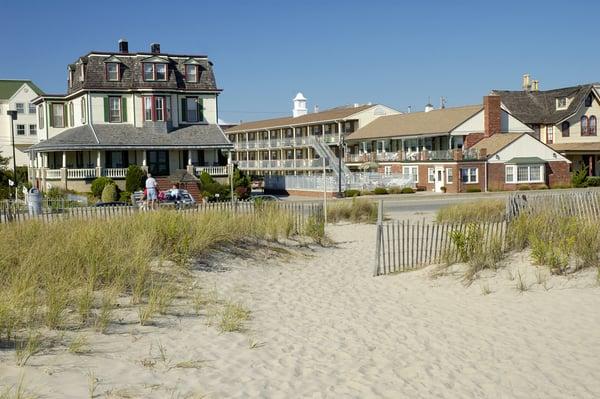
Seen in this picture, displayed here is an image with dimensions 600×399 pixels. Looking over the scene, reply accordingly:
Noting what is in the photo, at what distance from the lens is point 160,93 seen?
161ft

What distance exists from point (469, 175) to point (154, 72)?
79.1 feet

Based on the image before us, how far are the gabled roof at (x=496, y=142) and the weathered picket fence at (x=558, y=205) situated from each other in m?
32.7

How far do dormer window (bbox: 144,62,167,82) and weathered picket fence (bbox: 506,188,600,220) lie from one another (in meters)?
35.4

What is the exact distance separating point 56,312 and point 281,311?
13.0ft

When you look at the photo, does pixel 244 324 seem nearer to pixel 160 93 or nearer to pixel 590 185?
pixel 160 93

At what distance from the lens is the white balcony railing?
152 ft

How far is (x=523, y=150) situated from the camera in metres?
52.4

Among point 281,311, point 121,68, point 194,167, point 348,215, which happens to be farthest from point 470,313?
point 121,68

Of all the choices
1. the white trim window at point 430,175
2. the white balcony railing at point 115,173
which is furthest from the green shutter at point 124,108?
the white trim window at point 430,175

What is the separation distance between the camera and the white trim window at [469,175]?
167 ft

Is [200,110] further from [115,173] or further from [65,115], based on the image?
[65,115]

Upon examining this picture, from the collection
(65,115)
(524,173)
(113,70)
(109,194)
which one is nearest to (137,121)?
(113,70)

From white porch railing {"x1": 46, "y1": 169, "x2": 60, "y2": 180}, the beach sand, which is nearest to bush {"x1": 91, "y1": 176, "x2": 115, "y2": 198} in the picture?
white porch railing {"x1": 46, "y1": 169, "x2": 60, "y2": 180}

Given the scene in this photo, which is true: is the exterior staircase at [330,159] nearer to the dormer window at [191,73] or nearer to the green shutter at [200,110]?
the green shutter at [200,110]
